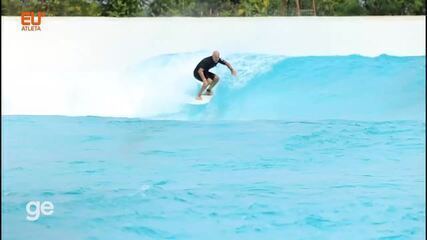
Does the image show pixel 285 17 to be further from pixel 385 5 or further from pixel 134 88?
pixel 134 88

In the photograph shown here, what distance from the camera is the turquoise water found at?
161 inches

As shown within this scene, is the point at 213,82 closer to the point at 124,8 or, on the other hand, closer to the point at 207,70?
the point at 207,70

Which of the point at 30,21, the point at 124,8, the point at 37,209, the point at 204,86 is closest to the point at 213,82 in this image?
the point at 204,86

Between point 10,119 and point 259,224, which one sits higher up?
point 10,119

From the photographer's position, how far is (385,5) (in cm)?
437

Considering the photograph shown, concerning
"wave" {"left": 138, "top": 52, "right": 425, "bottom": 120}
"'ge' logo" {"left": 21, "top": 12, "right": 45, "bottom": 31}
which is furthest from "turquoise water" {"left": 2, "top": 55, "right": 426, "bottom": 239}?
"'ge' logo" {"left": 21, "top": 12, "right": 45, "bottom": 31}

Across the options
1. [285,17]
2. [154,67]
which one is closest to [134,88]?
[154,67]

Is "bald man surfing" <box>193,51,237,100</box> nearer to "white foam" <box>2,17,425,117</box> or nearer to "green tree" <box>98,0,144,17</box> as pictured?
"white foam" <box>2,17,425,117</box>

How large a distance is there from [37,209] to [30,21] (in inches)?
38.7

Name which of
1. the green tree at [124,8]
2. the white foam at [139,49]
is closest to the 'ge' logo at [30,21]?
the white foam at [139,49]

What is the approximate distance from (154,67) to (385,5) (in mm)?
1288

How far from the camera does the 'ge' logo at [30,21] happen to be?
4.24 metres

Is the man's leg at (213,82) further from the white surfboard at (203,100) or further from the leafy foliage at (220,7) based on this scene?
the leafy foliage at (220,7)

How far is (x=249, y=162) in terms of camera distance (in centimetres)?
414
